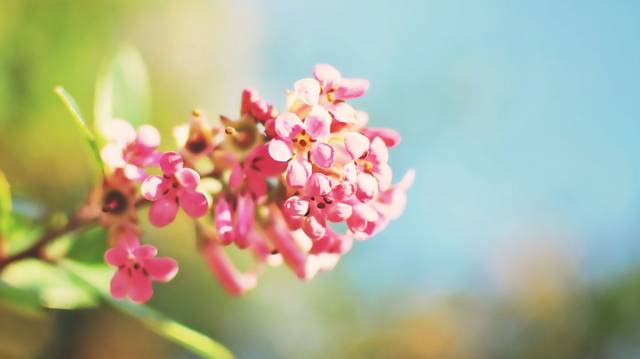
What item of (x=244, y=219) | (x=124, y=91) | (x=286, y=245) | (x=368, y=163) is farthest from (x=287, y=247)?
(x=124, y=91)

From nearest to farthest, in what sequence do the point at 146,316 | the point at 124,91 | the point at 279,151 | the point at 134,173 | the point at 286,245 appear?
the point at 279,151 < the point at 134,173 < the point at 286,245 < the point at 146,316 < the point at 124,91

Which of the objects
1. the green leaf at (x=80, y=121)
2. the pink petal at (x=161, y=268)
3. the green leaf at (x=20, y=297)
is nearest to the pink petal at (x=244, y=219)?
the pink petal at (x=161, y=268)

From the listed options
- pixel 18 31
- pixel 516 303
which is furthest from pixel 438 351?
pixel 18 31

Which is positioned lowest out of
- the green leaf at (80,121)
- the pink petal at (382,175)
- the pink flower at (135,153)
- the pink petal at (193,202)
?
the pink petal at (193,202)

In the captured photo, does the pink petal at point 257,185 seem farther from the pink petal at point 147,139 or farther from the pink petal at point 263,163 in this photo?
the pink petal at point 147,139

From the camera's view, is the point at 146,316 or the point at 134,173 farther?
the point at 146,316

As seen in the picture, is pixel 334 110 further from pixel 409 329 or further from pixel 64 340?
pixel 409 329

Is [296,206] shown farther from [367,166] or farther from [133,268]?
[133,268]
